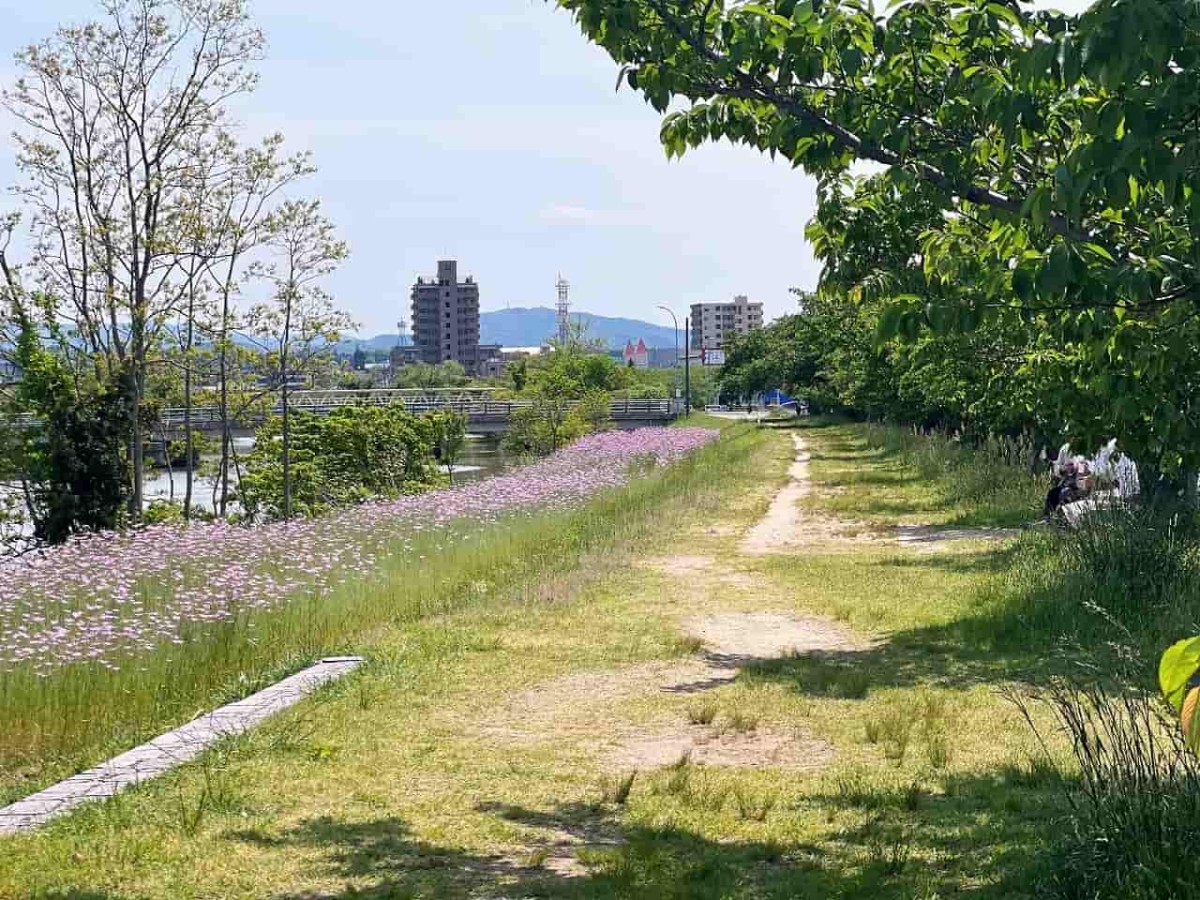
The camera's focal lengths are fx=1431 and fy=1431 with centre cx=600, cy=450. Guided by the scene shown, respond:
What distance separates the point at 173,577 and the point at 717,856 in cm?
693

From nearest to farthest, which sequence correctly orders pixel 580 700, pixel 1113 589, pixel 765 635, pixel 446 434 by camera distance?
pixel 580 700 < pixel 1113 589 < pixel 765 635 < pixel 446 434

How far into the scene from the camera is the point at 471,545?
15.9 meters

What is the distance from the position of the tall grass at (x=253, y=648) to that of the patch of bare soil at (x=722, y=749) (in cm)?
276

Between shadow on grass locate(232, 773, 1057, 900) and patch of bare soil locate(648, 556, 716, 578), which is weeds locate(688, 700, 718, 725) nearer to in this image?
shadow on grass locate(232, 773, 1057, 900)

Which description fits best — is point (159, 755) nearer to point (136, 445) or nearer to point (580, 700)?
point (580, 700)

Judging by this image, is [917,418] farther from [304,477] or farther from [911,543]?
[911,543]

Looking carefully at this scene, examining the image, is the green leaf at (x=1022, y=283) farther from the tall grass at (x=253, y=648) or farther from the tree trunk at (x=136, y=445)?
the tree trunk at (x=136, y=445)

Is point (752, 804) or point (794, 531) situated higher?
point (752, 804)

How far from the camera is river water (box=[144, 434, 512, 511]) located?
28.5m

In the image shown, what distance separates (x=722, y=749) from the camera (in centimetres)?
769

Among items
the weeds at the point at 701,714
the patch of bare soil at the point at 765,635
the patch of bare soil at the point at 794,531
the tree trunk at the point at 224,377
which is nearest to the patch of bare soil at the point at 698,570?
the patch of bare soil at the point at 794,531

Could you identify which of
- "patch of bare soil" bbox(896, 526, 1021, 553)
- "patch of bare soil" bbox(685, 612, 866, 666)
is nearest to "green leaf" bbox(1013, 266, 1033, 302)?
"patch of bare soil" bbox(685, 612, 866, 666)

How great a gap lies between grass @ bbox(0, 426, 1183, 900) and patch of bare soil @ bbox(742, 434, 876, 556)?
505cm

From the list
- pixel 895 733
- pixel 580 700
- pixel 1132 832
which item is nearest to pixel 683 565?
pixel 580 700
